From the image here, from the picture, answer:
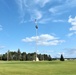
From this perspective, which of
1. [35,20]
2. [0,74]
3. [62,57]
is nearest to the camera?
[0,74]

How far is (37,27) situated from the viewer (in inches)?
3605

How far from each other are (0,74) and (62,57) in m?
96.4

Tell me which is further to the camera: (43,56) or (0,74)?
(43,56)

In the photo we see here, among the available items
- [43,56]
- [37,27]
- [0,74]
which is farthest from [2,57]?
[0,74]

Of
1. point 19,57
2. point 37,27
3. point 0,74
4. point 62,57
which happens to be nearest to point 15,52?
point 19,57

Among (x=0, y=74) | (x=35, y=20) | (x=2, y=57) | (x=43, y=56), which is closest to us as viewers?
(x=0, y=74)

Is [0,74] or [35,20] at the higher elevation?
[35,20]

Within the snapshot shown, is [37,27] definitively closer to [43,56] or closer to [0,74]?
[0,74]

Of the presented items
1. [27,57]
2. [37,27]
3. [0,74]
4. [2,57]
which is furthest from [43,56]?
[0,74]

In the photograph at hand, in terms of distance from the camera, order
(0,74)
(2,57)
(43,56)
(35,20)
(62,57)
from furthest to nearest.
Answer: (43,56)
(2,57)
(62,57)
(35,20)
(0,74)

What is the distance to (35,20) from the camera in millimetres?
88562

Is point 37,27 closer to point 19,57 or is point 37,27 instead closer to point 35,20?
point 35,20

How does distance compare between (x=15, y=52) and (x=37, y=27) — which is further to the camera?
(x=15, y=52)

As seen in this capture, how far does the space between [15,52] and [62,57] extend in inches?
3092
